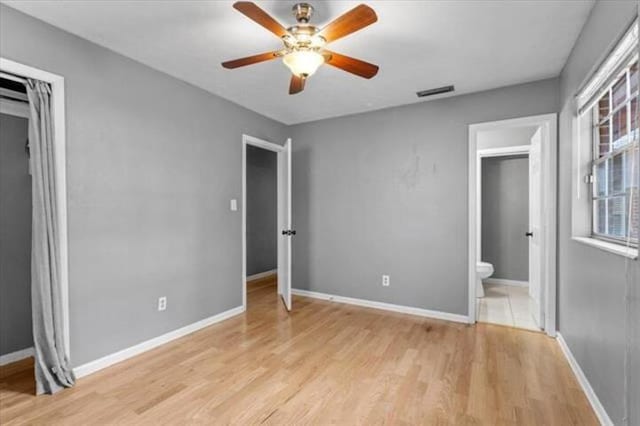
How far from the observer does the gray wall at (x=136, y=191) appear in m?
2.31

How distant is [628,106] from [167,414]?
3.09 meters

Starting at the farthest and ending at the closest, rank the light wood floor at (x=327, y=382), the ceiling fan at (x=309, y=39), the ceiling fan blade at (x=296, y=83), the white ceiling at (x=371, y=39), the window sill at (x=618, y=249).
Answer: the ceiling fan blade at (x=296, y=83)
the white ceiling at (x=371, y=39)
the light wood floor at (x=327, y=382)
the ceiling fan at (x=309, y=39)
the window sill at (x=618, y=249)

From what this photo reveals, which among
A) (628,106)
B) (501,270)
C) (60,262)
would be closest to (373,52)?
(628,106)

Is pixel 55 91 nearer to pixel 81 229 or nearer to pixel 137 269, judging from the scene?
pixel 81 229

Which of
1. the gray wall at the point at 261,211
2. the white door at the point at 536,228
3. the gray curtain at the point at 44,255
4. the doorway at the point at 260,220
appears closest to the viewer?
the gray curtain at the point at 44,255

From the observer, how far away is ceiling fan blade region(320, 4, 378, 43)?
1.59m

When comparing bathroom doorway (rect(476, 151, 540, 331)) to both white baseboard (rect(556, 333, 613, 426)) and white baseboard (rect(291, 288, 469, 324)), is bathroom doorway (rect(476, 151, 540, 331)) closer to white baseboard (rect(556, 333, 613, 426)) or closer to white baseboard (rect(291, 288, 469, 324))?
A: white baseboard (rect(291, 288, 469, 324))

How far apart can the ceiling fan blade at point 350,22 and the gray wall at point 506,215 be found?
177 inches

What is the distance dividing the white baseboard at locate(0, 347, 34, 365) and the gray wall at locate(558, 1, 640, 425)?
13.2ft

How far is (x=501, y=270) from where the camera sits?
17.5 ft

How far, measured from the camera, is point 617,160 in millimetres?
1871

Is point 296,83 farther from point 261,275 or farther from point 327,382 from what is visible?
point 261,275

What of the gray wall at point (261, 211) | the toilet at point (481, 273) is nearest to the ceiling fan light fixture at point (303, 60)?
the toilet at point (481, 273)

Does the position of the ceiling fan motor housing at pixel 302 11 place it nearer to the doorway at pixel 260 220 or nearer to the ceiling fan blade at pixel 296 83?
the ceiling fan blade at pixel 296 83
